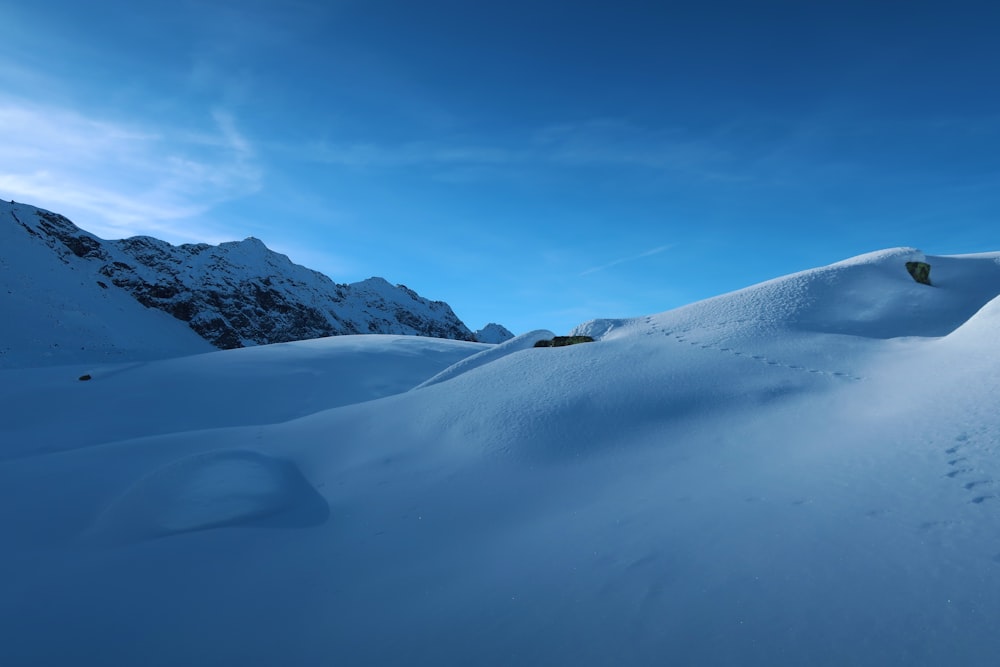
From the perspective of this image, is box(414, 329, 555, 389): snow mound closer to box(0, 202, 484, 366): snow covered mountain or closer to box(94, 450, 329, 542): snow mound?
box(94, 450, 329, 542): snow mound

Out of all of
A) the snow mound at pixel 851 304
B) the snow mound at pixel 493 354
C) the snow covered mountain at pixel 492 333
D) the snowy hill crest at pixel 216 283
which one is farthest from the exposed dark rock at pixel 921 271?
the snow covered mountain at pixel 492 333

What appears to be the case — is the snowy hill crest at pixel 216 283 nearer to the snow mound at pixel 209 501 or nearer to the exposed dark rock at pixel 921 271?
the snow mound at pixel 209 501

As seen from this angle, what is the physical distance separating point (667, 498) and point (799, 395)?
120 inches

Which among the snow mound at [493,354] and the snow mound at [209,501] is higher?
the snow mound at [493,354]

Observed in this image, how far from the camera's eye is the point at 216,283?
273 ft

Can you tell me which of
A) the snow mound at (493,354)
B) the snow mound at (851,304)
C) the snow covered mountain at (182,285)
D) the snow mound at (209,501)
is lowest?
the snow mound at (209,501)

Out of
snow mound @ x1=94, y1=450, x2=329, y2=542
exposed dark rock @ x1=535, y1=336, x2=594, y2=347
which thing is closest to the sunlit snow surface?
snow mound @ x1=94, y1=450, x2=329, y2=542

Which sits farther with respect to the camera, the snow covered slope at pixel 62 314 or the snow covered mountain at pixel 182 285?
the snow covered mountain at pixel 182 285

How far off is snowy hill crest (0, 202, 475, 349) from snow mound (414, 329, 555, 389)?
60419 millimetres

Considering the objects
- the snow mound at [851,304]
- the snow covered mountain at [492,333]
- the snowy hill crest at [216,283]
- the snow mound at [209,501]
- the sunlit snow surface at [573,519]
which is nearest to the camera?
the sunlit snow surface at [573,519]

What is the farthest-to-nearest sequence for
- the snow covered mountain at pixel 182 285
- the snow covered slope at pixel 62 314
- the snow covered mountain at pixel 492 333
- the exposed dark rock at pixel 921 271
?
the snow covered mountain at pixel 492 333 → the snow covered mountain at pixel 182 285 → the snow covered slope at pixel 62 314 → the exposed dark rock at pixel 921 271

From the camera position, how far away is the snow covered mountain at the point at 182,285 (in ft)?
154

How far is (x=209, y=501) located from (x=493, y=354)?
7.26 m

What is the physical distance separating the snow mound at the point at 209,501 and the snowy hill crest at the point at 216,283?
205 feet
